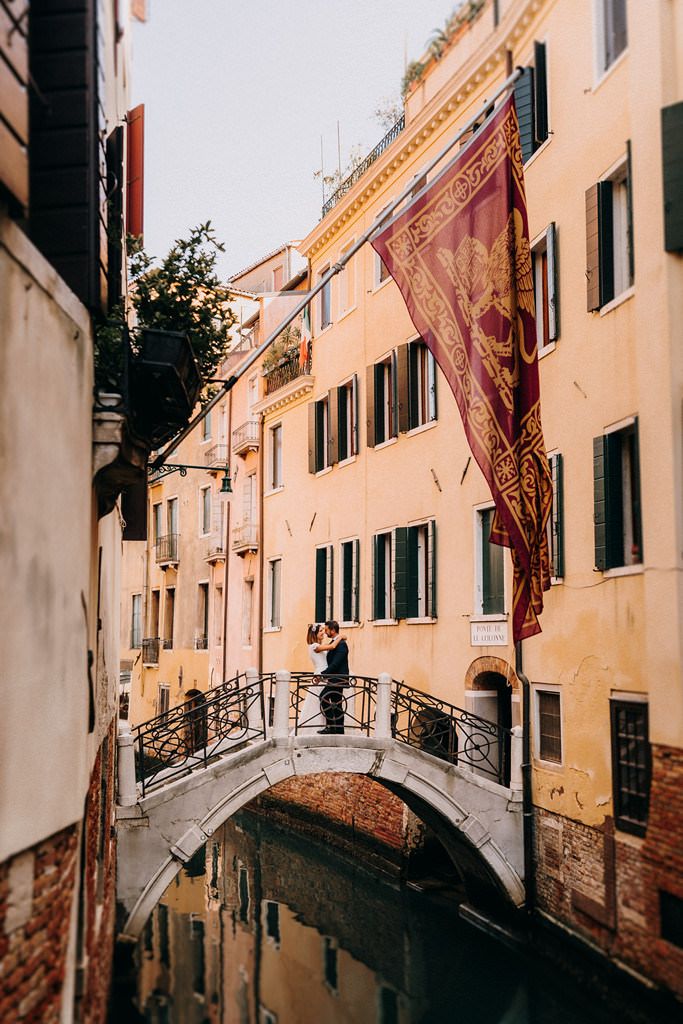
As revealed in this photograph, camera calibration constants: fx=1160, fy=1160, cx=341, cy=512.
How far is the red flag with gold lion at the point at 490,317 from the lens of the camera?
35.2ft

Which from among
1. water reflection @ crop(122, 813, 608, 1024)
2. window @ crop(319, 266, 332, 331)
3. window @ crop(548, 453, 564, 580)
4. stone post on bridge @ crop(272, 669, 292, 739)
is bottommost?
water reflection @ crop(122, 813, 608, 1024)

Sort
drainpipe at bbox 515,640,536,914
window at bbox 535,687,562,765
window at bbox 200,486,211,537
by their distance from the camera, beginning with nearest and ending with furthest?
window at bbox 535,687,562,765 < drainpipe at bbox 515,640,536,914 < window at bbox 200,486,211,537

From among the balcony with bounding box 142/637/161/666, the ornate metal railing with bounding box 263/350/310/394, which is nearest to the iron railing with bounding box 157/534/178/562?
the balcony with bounding box 142/637/161/666

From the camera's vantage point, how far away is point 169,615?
33562mm

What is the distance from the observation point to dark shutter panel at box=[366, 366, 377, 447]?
60.8ft

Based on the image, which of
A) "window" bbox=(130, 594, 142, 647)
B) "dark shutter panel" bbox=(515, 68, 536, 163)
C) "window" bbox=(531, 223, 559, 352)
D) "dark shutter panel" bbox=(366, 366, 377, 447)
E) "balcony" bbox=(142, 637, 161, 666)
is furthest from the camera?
"window" bbox=(130, 594, 142, 647)

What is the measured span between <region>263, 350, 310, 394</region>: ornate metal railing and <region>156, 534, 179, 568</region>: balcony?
29.2 ft

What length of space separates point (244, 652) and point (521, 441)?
1593cm

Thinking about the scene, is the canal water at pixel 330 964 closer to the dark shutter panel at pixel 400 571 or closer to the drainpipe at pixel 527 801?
the drainpipe at pixel 527 801

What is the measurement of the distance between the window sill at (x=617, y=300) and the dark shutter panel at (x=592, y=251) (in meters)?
0.09

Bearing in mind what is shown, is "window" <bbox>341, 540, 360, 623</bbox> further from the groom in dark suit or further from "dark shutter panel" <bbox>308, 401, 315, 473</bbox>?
the groom in dark suit

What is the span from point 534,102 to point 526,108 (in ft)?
0.48

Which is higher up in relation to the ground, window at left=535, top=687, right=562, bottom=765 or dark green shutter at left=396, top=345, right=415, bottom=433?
dark green shutter at left=396, top=345, right=415, bottom=433

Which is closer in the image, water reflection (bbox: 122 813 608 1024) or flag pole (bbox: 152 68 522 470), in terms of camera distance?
flag pole (bbox: 152 68 522 470)
